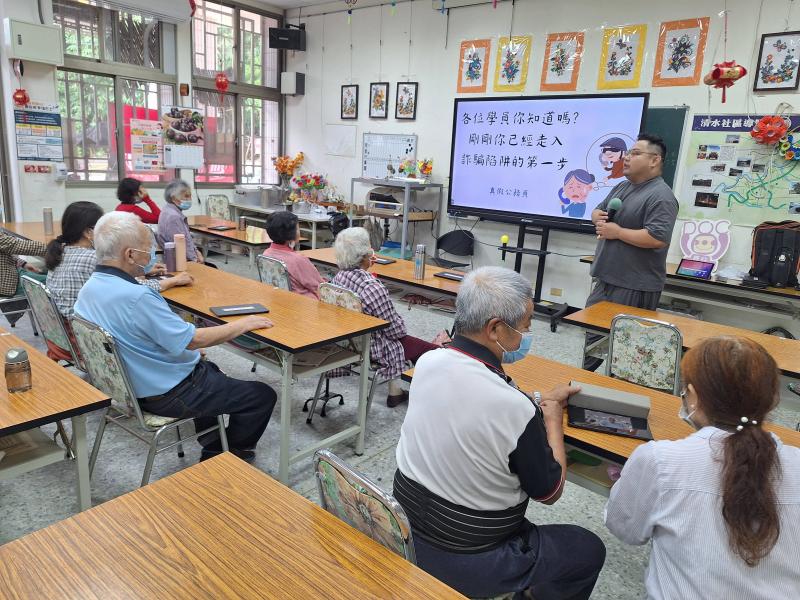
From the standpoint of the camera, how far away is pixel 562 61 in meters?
5.50

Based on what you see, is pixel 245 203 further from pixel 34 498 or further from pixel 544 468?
pixel 544 468

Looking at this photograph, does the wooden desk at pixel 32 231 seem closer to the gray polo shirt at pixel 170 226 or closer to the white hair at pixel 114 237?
the gray polo shirt at pixel 170 226

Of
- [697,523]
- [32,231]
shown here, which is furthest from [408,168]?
[697,523]

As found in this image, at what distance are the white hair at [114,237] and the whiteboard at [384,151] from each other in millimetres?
5168

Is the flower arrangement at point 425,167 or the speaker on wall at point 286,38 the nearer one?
the flower arrangement at point 425,167

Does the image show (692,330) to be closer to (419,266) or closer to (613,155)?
(419,266)

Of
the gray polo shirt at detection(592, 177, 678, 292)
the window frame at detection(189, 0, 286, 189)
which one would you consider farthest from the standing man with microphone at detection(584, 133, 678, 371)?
the window frame at detection(189, 0, 286, 189)

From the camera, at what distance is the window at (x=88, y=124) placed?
6.55 m

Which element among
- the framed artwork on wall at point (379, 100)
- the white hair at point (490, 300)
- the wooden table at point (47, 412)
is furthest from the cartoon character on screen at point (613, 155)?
the wooden table at point (47, 412)

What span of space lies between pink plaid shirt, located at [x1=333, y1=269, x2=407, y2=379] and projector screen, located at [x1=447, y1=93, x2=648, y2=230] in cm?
308

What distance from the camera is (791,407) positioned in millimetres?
2451

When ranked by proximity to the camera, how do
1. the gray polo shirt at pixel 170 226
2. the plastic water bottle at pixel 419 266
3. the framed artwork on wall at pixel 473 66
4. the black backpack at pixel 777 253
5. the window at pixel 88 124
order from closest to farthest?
the plastic water bottle at pixel 419 266, the black backpack at pixel 777 253, the gray polo shirt at pixel 170 226, the framed artwork on wall at pixel 473 66, the window at pixel 88 124

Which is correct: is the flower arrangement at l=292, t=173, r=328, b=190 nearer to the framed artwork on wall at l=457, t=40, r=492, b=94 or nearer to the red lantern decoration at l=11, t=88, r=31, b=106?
the framed artwork on wall at l=457, t=40, r=492, b=94

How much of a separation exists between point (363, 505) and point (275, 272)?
2.38 metres
